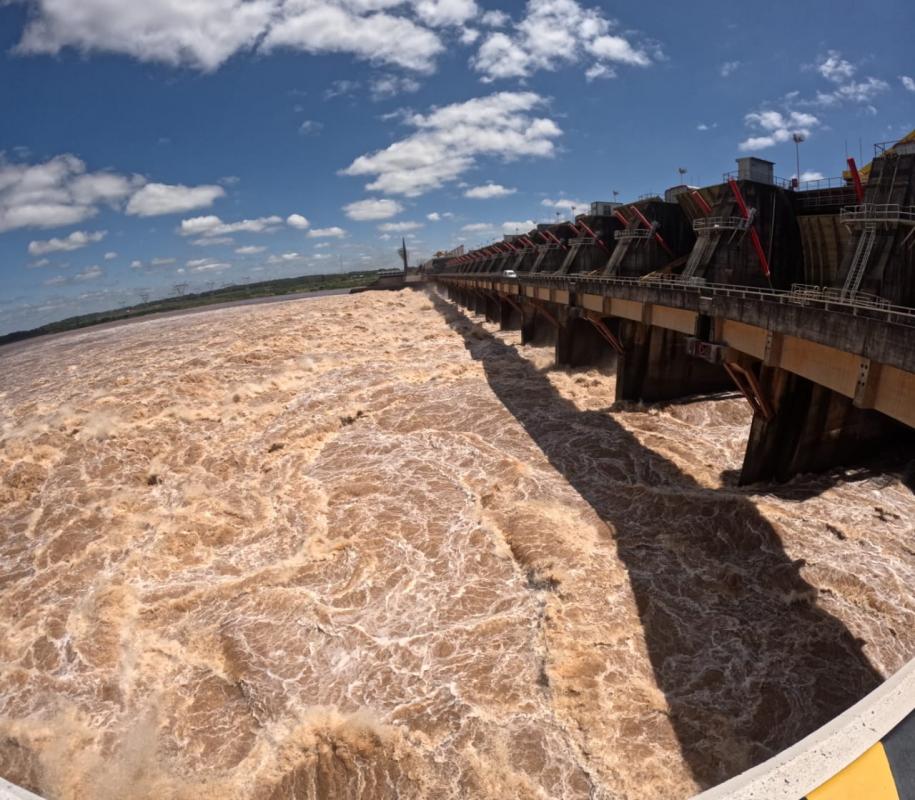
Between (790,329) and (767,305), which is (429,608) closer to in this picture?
(790,329)

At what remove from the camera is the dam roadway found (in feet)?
34.9

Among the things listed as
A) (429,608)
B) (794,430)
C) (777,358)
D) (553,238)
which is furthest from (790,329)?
(553,238)

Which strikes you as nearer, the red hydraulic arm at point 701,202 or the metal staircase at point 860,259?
the metal staircase at point 860,259

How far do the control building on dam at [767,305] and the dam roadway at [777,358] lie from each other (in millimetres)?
42

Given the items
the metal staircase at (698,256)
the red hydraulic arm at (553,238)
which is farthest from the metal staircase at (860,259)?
the red hydraulic arm at (553,238)

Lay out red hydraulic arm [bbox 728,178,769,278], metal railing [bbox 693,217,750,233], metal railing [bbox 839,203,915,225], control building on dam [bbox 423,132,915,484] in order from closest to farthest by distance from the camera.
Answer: control building on dam [bbox 423,132,915,484]
metal railing [bbox 839,203,915,225]
red hydraulic arm [bbox 728,178,769,278]
metal railing [bbox 693,217,750,233]

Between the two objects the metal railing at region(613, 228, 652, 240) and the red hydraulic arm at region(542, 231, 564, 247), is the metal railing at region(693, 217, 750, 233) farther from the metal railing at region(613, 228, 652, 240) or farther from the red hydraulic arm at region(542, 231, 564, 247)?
the red hydraulic arm at region(542, 231, 564, 247)

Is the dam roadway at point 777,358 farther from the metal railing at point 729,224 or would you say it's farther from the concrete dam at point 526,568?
the metal railing at point 729,224

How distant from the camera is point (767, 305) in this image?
13789 mm

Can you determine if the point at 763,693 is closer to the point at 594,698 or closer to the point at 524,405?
the point at 594,698

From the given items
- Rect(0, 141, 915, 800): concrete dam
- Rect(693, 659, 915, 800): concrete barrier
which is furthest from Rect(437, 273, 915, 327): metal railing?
Rect(693, 659, 915, 800): concrete barrier

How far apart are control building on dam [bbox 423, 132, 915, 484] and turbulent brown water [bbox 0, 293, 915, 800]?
228 cm

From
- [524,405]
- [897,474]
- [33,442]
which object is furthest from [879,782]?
[33,442]

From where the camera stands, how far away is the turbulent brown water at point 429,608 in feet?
26.4
